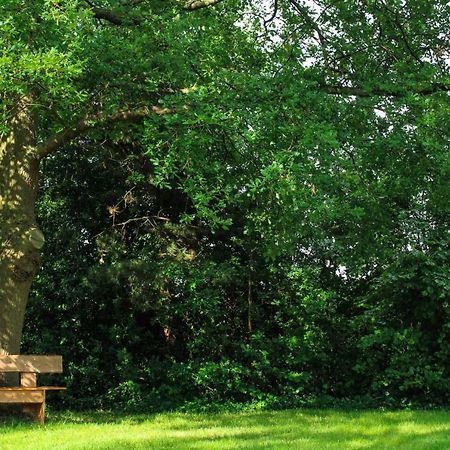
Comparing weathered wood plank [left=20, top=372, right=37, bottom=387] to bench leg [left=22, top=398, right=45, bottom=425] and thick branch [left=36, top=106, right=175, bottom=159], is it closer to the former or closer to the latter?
bench leg [left=22, top=398, right=45, bottom=425]

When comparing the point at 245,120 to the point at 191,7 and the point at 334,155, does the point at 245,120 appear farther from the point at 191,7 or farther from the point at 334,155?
the point at 191,7

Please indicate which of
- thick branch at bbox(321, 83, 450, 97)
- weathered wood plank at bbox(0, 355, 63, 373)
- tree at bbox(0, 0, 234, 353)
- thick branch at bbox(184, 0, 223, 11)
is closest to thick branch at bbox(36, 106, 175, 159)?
tree at bbox(0, 0, 234, 353)

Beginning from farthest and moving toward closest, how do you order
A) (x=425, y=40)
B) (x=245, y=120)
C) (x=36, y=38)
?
(x=425, y=40) → (x=245, y=120) → (x=36, y=38)

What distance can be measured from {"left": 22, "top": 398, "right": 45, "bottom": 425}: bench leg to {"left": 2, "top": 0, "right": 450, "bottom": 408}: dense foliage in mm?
2518

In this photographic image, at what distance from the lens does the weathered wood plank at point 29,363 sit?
31.4 feet

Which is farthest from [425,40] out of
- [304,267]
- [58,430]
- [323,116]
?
[58,430]

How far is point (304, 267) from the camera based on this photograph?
43.7ft

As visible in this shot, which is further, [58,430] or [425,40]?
[425,40]

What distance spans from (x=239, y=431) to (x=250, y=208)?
413 cm

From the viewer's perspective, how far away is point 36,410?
977cm

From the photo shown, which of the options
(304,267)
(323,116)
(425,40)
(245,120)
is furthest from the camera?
(304,267)

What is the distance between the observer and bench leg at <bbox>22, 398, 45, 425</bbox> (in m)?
9.47

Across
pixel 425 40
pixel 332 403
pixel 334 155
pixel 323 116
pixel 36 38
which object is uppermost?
pixel 425 40

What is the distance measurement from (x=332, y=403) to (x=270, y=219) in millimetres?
4757
